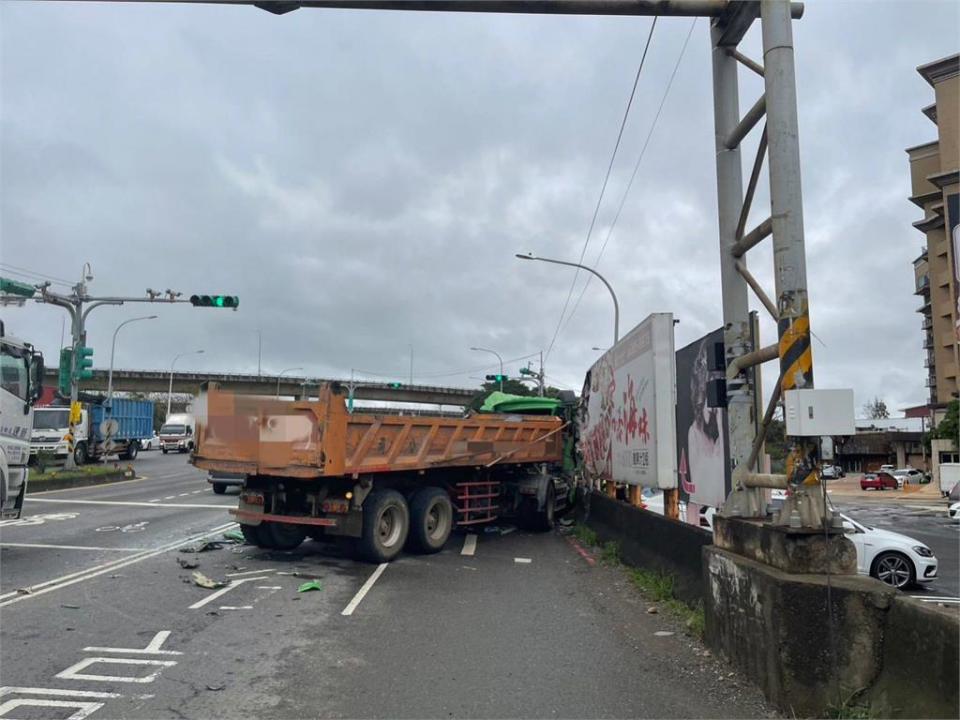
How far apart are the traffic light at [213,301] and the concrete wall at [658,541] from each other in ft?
47.7

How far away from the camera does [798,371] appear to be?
5.12m

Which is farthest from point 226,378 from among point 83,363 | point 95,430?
point 83,363

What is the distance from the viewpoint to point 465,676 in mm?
5527

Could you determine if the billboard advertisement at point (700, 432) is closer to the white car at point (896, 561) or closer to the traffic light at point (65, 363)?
the white car at point (896, 561)

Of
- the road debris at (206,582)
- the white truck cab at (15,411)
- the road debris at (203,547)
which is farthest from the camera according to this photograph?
the road debris at (203,547)

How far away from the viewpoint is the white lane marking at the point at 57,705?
4.71 metres

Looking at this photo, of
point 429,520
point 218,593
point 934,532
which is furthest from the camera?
point 934,532

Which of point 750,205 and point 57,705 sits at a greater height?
point 750,205

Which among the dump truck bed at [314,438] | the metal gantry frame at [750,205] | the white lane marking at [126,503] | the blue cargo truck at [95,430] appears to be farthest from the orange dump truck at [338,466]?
the blue cargo truck at [95,430]

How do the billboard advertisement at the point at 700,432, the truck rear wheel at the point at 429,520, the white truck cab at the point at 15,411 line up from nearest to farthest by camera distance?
the billboard advertisement at the point at 700,432 < the white truck cab at the point at 15,411 < the truck rear wheel at the point at 429,520

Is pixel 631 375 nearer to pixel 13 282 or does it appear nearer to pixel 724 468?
A: pixel 724 468

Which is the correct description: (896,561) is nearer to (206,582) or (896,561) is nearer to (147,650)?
(206,582)

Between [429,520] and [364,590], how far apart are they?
111 inches

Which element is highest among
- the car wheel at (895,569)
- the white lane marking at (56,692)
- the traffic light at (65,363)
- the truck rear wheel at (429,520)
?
the traffic light at (65,363)
